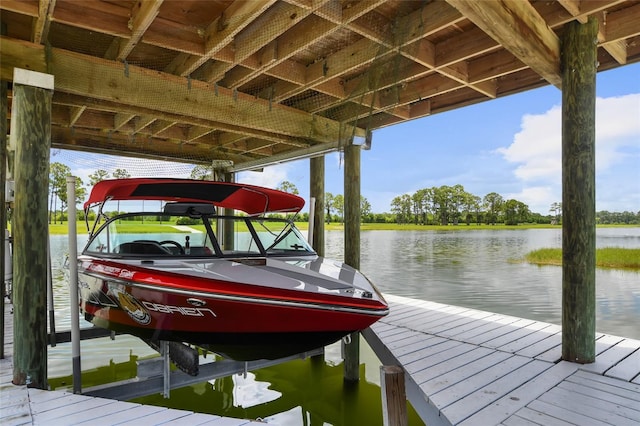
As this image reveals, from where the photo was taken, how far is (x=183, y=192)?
3260 millimetres

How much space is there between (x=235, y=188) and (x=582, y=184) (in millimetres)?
2800

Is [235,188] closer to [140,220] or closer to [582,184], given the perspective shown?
[140,220]

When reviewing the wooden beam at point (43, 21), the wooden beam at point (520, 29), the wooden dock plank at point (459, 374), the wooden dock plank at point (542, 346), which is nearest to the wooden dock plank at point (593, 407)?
the wooden dock plank at point (459, 374)

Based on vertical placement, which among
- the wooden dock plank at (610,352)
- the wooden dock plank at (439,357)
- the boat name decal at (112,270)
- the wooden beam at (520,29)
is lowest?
the wooden dock plank at (439,357)

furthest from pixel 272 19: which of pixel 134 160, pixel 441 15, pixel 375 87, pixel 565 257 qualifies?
pixel 134 160

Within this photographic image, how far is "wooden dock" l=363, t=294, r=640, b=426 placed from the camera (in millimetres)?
2404

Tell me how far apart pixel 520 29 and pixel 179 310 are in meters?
2.97

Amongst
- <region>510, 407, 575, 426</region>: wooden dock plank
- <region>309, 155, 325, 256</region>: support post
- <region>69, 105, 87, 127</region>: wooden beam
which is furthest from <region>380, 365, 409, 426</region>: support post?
<region>69, 105, 87, 127</region>: wooden beam

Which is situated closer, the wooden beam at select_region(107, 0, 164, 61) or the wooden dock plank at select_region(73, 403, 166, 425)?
the wooden dock plank at select_region(73, 403, 166, 425)

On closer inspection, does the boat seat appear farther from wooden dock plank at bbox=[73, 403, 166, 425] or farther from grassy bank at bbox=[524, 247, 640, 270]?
grassy bank at bbox=[524, 247, 640, 270]

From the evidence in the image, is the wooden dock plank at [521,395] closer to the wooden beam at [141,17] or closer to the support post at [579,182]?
the support post at [579,182]

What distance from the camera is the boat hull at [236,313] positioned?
7.91ft

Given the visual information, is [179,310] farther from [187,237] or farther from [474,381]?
[474,381]

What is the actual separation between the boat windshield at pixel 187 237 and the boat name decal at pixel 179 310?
18.4 inches
